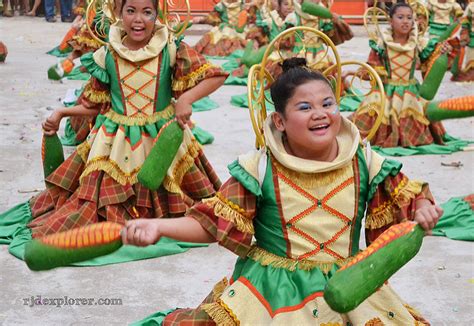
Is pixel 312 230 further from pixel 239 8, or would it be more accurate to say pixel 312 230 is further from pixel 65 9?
pixel 65 9

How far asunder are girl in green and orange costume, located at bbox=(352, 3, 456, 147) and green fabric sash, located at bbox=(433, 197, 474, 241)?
1875 millimetres

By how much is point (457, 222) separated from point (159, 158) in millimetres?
2036

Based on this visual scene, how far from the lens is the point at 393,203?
313 cm

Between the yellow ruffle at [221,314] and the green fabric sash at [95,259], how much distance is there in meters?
1.72

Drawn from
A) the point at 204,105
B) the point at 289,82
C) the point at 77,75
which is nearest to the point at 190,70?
the point at 289,82

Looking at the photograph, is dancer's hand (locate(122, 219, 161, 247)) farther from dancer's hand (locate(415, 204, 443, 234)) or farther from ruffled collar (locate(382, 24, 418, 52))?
ruffled collar (locate(382, 24, 418, 52))

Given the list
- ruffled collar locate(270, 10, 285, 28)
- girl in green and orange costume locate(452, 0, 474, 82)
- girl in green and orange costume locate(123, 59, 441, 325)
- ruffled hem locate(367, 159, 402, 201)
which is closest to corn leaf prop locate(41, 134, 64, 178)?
girl in green and orange costume locate(123, 59, 441, 325)

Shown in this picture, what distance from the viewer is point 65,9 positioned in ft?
63.0

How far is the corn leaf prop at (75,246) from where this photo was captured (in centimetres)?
271

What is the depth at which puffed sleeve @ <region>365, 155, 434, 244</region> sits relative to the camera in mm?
3082

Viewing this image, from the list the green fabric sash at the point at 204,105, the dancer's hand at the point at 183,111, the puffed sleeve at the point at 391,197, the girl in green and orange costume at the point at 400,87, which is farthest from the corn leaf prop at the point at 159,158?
the green fabric sash at the point at 204,105

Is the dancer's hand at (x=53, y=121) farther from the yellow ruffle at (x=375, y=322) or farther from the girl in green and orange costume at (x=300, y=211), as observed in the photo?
the yellow ruffle at (x=375, y=322)

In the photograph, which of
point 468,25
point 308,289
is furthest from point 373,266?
point 468,25

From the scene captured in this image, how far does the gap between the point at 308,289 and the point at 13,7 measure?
1829 cm
